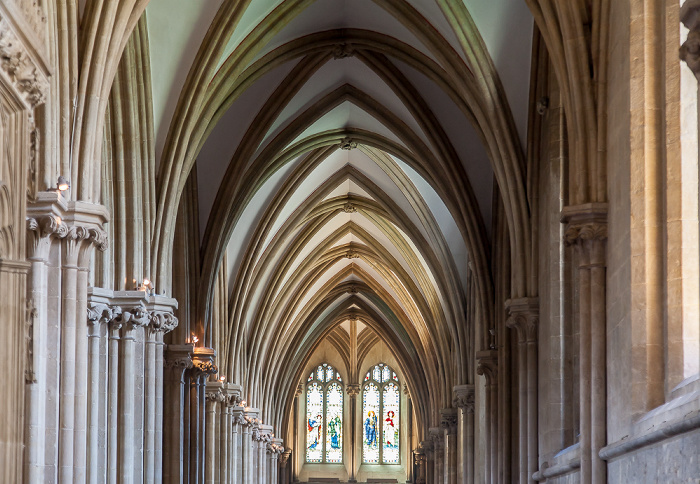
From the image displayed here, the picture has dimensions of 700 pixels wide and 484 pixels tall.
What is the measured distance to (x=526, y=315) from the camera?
16.8 meters

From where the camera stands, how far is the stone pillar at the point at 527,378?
16.5m

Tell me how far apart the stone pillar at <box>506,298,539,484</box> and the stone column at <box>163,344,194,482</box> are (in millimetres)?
6272

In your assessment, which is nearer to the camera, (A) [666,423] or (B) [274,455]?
(A) [666,423]

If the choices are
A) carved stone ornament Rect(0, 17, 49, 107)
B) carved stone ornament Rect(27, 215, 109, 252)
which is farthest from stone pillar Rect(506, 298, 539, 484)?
carved stone ornament Rect(0, 17, 49, 107)

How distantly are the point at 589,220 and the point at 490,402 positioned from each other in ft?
31.4

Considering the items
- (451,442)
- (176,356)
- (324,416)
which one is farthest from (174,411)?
(324,416)

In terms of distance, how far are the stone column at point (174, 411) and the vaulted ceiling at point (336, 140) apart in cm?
133

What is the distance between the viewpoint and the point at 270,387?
3578 cm

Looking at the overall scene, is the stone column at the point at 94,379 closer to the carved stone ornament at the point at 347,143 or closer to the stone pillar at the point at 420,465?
the carved stone ornament at the point at 347,143

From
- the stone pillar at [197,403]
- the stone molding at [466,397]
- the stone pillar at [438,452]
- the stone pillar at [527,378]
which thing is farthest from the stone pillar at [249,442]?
the stone pillar at [527,378]

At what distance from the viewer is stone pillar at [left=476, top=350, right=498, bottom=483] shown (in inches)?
808

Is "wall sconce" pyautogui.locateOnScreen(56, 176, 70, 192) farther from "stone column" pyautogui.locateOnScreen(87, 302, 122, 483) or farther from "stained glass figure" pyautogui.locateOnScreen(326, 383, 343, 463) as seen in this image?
"stained glass figure" pyautogui.locateOnScreen(326, 383, 343, 463)

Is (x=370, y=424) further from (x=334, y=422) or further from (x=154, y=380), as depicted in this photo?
(x=154, y=380)

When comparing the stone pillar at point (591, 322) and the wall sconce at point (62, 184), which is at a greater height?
the wall sconce at point (62, 184)
